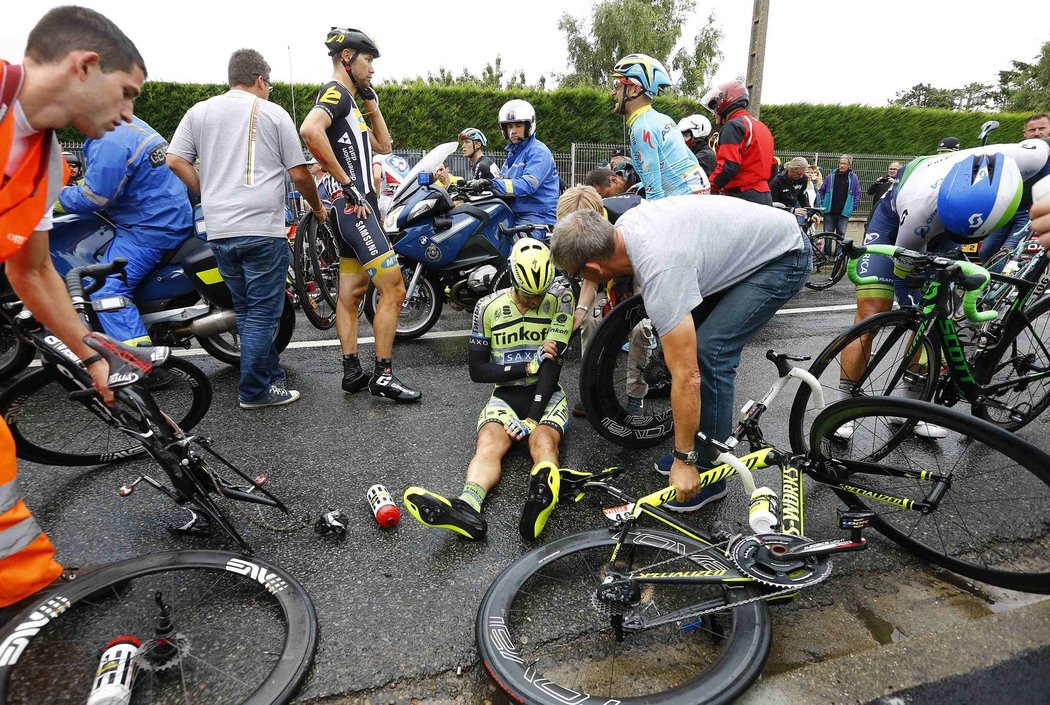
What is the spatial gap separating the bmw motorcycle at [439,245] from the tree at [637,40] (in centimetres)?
3494

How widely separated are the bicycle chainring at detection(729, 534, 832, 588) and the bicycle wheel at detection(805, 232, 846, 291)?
297 inches

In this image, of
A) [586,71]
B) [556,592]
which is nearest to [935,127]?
[586,71]

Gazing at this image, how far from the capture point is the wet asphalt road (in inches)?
82.7

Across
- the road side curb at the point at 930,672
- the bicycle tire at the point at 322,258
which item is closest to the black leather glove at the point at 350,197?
the bicycle tire at the point at 322,258

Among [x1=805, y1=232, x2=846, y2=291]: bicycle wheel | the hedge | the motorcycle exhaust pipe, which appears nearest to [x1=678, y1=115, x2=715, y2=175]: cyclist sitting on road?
[x1=805, y1=232, x2=846, y2=291]: bicycle wheel

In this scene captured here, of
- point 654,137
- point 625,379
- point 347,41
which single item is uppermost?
point 347,41

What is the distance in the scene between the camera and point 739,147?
5.55 m

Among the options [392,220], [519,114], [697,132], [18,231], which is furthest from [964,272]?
[697,132]

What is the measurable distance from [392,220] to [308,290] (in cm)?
109

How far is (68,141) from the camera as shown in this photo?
1303cm

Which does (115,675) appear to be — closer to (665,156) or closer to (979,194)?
(979,194)

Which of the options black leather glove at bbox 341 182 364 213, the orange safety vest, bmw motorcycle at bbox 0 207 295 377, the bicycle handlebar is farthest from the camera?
bmw motorcycle at bbox 0 207 295 377

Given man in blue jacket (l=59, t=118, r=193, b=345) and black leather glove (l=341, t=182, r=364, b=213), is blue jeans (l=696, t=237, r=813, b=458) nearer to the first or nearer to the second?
black leather glove (l=341, t=182, r=364, b=213)

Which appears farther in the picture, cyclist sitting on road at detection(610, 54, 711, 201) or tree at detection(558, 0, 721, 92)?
tree at detection(558, 0, 721, 92)
